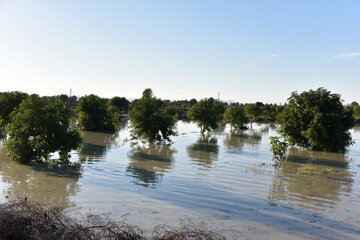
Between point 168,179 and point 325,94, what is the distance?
1779 cm

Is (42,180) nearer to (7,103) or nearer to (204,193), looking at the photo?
(204,193)

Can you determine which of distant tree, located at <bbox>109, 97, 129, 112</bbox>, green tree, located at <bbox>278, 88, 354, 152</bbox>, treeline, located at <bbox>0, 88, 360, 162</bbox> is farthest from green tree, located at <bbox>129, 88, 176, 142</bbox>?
distant tree, located at <bbox>109, 97, 129, 112</bbox>

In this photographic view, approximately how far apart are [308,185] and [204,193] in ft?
17.8

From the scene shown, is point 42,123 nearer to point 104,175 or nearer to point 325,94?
point 104,175

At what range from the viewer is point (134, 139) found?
29.1 metres

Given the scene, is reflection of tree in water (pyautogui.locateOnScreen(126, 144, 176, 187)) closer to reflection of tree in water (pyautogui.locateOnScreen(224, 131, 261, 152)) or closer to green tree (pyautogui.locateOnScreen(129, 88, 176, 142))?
green tree (pyautogui.locateOnScreen(129, 88, 176, 142))

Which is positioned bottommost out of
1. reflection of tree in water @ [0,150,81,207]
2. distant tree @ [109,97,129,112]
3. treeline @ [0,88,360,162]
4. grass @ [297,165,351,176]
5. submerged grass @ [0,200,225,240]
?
reflection of tree in water @ [0,150,81,207]

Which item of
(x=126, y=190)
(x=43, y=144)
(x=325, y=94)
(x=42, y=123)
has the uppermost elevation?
(x=325, y=94)

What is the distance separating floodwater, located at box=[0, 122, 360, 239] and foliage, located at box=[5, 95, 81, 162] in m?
0.88

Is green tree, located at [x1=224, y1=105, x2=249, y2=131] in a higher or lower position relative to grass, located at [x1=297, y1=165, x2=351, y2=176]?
higher

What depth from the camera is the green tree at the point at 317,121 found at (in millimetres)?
23734

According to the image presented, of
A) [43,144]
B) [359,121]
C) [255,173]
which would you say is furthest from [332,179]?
[359,121]

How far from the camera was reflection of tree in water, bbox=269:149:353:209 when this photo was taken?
36.9ft

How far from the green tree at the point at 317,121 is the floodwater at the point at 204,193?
5080mm
